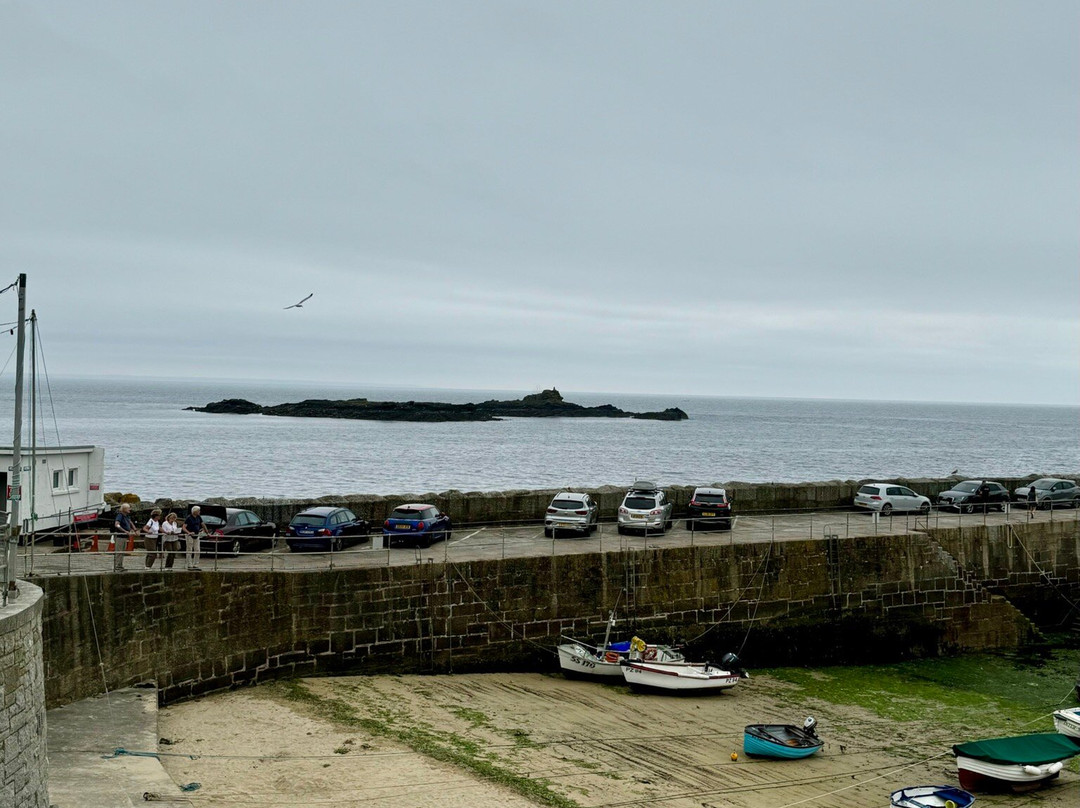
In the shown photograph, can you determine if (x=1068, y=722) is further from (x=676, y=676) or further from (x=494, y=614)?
(x=494, y=614)

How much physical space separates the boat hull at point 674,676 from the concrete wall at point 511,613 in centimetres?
217

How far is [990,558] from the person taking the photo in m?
31.4

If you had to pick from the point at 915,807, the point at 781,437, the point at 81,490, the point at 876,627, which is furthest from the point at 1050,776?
the point at 781,437

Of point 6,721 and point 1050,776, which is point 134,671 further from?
point 1050,776

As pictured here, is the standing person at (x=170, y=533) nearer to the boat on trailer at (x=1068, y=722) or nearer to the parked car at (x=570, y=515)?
the parked car at (x=570, y=515)

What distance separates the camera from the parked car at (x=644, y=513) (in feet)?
94.7

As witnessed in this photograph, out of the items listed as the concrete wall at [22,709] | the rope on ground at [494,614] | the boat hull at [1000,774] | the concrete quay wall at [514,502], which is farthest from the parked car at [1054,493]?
the concrete wall at [22,709]

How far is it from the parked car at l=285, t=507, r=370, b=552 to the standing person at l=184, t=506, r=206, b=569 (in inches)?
94.6

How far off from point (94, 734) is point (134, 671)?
2740 mm

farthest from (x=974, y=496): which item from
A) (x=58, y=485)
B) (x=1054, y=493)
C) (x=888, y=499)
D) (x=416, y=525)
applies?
(x=58, y=485)

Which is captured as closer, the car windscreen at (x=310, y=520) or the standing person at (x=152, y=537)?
the standing person at (x=152, y=537)

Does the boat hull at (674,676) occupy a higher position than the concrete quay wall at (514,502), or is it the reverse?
the concrete quay wall at (514,502)

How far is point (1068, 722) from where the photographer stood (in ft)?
68.7

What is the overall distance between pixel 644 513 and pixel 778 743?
10.5 metres
